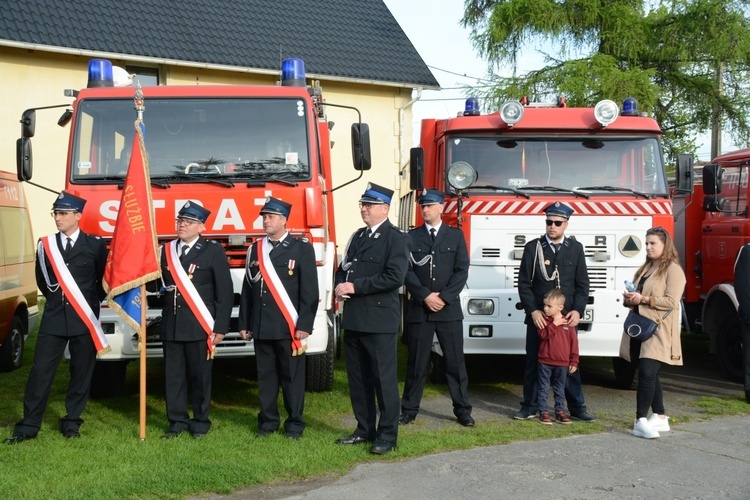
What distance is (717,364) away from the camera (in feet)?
36.5

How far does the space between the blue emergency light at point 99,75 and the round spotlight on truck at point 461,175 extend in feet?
10.9

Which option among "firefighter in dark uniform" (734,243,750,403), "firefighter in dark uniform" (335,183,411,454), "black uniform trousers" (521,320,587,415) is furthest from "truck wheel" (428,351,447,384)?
"firefighter in dark uniform" (734,243,750,403)

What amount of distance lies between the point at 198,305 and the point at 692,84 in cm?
1420

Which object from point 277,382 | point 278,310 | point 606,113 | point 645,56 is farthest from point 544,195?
point 645,56

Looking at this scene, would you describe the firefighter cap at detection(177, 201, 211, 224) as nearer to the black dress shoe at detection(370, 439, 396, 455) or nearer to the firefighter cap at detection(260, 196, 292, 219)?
the firefighter cap at detection(260, 196, 292, 219)

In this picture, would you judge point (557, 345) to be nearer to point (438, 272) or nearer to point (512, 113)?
point (438, 272)

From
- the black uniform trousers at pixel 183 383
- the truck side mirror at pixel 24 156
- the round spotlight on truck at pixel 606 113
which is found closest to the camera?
the black uniform trousers at pixel 183 383

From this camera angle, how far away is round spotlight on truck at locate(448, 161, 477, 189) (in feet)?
27.8

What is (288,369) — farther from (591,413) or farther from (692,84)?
(692,84)

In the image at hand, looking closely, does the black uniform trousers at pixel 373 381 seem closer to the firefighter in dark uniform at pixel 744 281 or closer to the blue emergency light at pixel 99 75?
the firefighter in dark uniform at pixel 744 281

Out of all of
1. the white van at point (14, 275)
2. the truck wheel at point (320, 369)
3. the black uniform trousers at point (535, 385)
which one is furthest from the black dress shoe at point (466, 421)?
the white van at point (14, 275)

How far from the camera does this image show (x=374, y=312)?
654 centimetres

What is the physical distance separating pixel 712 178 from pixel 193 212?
5282mm

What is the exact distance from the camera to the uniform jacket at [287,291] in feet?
22.3
